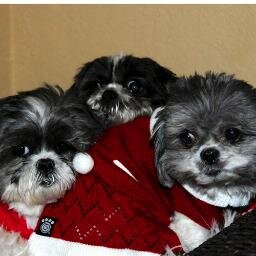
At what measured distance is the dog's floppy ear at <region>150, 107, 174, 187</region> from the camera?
191 centimetres

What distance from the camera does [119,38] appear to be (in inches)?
106

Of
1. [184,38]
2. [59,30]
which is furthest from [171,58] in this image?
[59,30]

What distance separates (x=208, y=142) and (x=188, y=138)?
0.07 m

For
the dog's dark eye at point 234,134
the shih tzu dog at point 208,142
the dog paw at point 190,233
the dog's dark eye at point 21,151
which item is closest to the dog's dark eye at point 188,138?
the shih tzu dog at point 208,142

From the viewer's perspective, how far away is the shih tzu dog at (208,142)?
1.79 metres

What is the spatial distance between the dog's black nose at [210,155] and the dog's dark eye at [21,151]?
0.56 metres

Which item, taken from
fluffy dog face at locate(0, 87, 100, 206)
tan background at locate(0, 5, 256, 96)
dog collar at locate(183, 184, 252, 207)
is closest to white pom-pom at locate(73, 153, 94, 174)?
fluffy dog face at locate(0, 87, 100, 206)

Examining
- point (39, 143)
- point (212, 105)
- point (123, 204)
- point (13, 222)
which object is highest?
point (212, 105)

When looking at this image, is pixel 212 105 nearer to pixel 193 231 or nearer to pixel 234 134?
pixel 234 134

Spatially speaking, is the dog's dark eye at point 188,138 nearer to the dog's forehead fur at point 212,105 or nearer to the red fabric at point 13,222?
the dog's forehead fur at point 212,105

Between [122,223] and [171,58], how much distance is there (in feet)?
3.29

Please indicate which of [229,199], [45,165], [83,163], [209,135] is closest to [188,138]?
[209,135]

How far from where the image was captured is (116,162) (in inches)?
75.7

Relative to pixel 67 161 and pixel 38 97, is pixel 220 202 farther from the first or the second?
pixel 38 97
